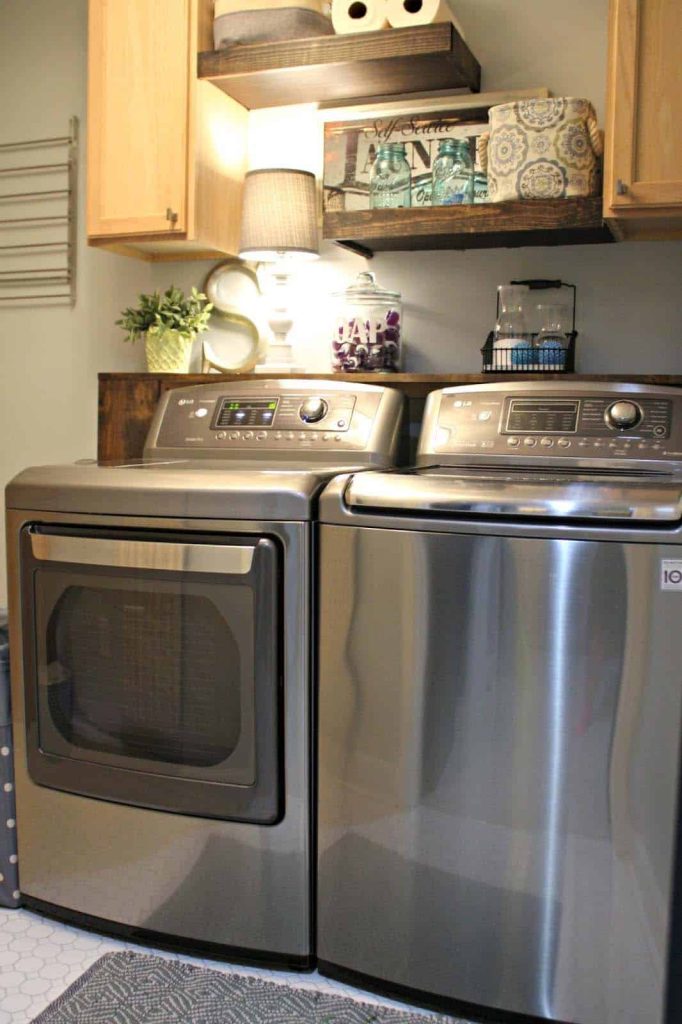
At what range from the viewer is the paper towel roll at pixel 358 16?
2.26m

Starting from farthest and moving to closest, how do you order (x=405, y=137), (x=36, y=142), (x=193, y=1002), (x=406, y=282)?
(x=36, y=142)
(x=406, y=282)
(x=405, y=137)
(x=193, y=1002)

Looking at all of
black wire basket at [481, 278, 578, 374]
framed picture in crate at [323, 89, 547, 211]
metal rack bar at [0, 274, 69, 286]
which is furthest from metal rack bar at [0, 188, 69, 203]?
black wire basket at [481, 278, 578, 374]

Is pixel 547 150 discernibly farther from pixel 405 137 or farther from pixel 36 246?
pixel 36 246

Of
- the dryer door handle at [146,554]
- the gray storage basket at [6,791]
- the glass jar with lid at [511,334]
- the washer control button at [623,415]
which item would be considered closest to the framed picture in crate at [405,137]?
the glass jar with lid at [511,334]

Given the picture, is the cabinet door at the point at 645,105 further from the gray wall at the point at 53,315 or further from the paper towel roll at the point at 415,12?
the gray wall at the point at 53,315

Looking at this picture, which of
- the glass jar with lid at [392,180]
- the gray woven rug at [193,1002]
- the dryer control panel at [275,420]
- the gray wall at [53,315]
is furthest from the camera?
the gray wall at [53,315]

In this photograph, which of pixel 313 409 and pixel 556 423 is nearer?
pixel 556 423

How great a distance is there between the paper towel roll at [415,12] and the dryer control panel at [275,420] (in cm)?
81

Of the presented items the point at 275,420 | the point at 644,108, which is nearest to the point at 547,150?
the point at 644,108

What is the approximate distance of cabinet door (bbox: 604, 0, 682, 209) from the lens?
1.98 meters

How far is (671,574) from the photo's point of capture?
1.49 m

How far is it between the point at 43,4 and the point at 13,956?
257 centimetres

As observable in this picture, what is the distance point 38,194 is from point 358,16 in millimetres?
1184

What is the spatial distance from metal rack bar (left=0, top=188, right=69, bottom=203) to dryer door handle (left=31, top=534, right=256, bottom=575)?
1.45 meters
